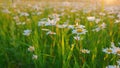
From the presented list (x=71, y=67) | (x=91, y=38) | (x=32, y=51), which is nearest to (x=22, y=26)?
(x=91, y=38)

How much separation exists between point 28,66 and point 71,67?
0.95 feet

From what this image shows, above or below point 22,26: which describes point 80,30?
above

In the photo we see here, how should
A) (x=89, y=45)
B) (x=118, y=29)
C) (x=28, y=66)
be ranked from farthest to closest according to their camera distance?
(x=118, y=29) → (x=89, y=45) → (x=28, y=66)

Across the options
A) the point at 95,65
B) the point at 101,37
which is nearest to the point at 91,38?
the point at 101,37

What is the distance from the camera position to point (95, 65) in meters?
1.71

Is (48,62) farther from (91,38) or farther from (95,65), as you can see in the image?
(91,38)

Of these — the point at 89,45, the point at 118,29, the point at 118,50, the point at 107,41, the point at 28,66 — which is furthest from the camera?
the point at 118,29

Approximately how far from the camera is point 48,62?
5.81ft

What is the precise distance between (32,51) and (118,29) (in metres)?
1.24

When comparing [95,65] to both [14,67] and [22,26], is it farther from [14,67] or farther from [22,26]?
[22,26]

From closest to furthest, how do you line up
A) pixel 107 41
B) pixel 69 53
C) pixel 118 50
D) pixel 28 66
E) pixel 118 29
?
pixel 118 50 → pixel 69 53 → pixel 28 66 → pixel 107 41 → pixel 118 29

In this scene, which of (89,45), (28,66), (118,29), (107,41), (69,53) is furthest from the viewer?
(118,29)

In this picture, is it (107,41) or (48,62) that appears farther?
(107,41)

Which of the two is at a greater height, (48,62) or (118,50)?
(118,50)
